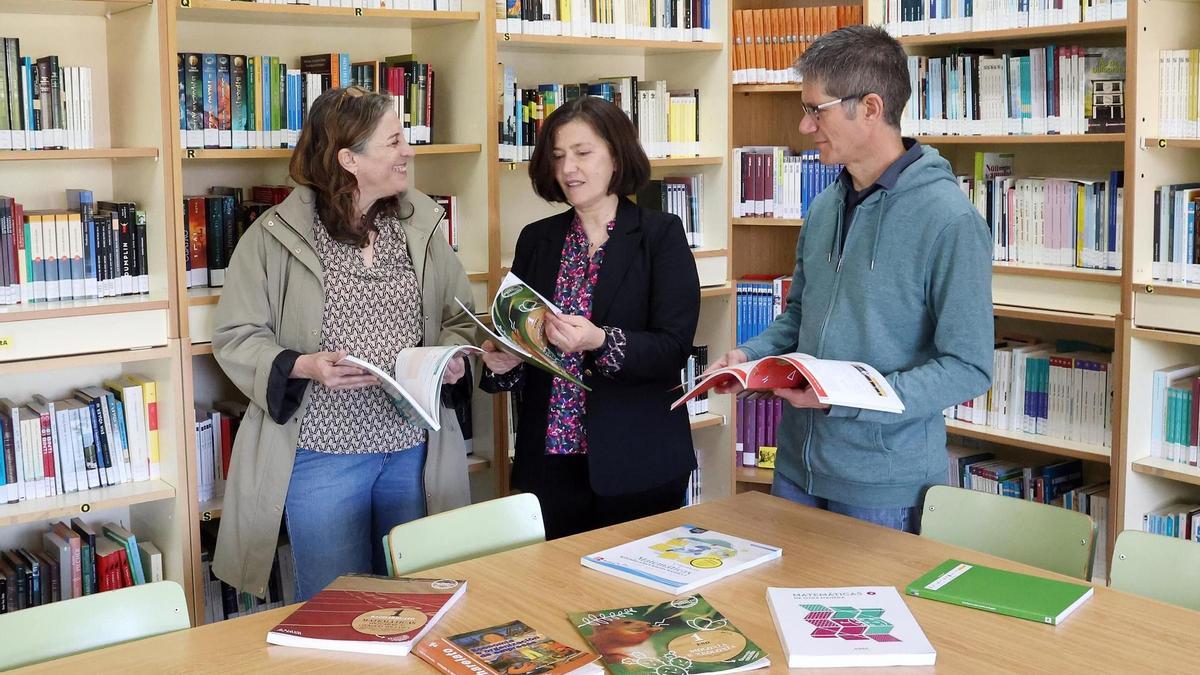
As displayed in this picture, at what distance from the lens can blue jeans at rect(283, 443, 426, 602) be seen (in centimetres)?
293

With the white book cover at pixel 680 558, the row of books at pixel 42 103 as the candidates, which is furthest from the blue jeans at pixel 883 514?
the row of books at pixel 42 103

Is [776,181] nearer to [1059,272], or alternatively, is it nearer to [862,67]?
[1059,272]

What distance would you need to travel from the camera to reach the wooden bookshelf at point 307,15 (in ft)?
10.3

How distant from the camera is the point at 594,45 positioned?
387 centimetres

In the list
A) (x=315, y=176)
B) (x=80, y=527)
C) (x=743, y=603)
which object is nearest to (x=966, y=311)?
(x=743, y=603)

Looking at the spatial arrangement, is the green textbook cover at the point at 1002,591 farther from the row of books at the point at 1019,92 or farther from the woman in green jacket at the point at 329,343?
the row of books at the point at 1019,92

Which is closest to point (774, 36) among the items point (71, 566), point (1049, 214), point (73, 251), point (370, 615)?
point (1049, 214)

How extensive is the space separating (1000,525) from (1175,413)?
1.41m

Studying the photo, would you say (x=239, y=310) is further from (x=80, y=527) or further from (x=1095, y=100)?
(x=1095, y=100)

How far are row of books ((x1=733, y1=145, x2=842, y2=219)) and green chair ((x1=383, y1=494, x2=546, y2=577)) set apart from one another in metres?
2.18

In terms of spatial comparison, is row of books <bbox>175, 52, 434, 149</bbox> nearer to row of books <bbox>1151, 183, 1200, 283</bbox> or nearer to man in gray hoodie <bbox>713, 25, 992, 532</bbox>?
man in gray hoodie <bbox>713, 25, 992, 532</bbox>

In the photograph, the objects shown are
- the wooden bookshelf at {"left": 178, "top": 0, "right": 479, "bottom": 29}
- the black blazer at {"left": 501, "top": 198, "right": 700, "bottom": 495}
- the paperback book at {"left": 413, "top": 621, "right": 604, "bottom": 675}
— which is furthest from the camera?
the wooden bookshelf at {"left": 178, "top": 0, "right": 479, "bottom": 29}

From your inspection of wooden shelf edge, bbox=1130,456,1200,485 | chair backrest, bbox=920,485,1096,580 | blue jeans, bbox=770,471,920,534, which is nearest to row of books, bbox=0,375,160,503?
blue jeans, bbox=770,471,920,534

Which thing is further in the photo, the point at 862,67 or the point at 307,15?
the point at 307,15
